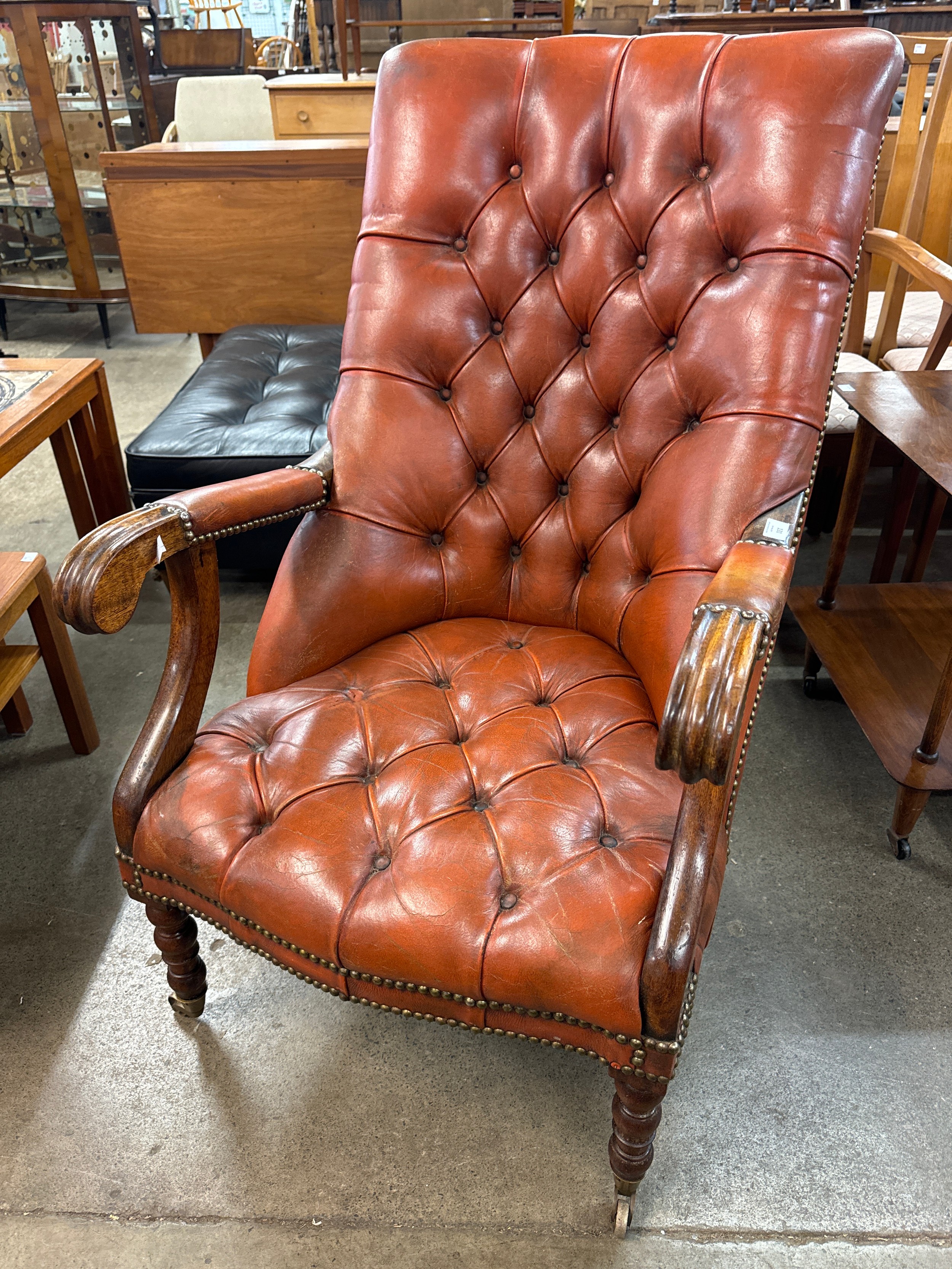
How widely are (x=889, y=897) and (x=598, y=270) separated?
1.06 m

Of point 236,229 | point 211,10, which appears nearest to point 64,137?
point 236,229

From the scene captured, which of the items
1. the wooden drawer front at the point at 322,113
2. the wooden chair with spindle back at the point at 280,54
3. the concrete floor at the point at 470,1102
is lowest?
the concrete floor at the point at 470,1102

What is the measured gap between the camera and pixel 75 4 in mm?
3377

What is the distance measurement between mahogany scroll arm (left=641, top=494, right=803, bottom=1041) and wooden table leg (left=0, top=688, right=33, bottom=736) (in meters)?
1.40

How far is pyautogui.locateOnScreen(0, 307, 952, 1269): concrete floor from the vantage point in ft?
3.38

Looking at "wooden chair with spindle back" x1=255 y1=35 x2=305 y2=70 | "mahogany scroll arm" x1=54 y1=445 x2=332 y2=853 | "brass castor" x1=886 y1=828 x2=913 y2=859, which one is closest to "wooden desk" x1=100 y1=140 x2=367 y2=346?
"mahogany scroll arm" x1=54 y1=445 x2=332 y2=853

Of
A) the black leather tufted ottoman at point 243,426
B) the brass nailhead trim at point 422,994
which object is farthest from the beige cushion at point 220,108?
the brass nailhead trim at point 422,994

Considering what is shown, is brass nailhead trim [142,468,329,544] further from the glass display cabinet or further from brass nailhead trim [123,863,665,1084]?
the glass display cabinet

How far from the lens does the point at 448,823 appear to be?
38.2 inches

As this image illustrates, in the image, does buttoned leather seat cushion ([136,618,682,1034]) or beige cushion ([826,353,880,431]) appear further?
beige cushion ([826,353,880,431])

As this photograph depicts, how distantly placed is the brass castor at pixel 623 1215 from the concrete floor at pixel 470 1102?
0.02 meters

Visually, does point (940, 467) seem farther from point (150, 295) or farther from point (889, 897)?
point (150, 295)

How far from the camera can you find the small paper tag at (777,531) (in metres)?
0.99

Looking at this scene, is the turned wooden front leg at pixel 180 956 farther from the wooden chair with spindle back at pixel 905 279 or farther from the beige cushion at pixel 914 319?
the beige cushion at pixel 914 319
